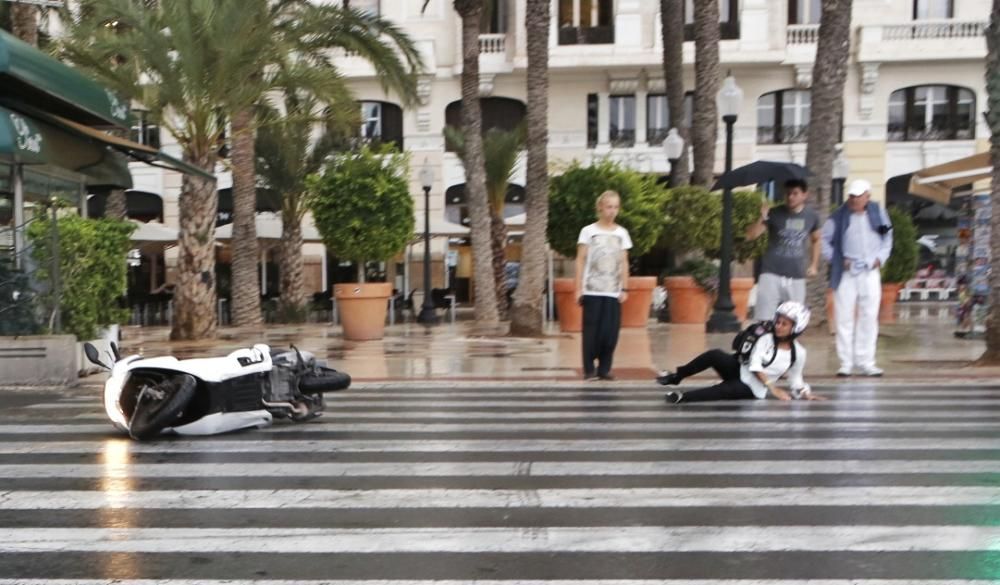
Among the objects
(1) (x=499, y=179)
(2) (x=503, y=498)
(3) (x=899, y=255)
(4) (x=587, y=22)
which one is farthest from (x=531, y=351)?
(4) (x=587, y=22)

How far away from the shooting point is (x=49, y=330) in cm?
1086

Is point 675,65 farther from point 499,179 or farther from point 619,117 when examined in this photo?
point 619,117

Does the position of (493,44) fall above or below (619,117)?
above

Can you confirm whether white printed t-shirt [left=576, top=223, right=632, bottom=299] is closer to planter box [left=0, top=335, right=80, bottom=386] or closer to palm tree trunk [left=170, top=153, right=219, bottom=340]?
planter box [left=0, top=335, right=80, bottom=386]

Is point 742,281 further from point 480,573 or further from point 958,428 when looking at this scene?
point 480,573

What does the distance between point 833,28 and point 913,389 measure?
823 centimetres

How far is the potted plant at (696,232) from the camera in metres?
19.5

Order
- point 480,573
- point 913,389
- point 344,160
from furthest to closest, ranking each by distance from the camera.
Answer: point 344,160
point 913,389
point 480,573

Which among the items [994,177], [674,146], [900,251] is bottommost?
[900,251]

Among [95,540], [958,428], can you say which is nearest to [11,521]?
[95,540]

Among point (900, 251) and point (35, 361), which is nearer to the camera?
point (35, 361)

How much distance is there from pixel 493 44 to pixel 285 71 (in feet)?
47.8

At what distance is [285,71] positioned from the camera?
17.9 meters

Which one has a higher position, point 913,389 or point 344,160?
point 344,160
